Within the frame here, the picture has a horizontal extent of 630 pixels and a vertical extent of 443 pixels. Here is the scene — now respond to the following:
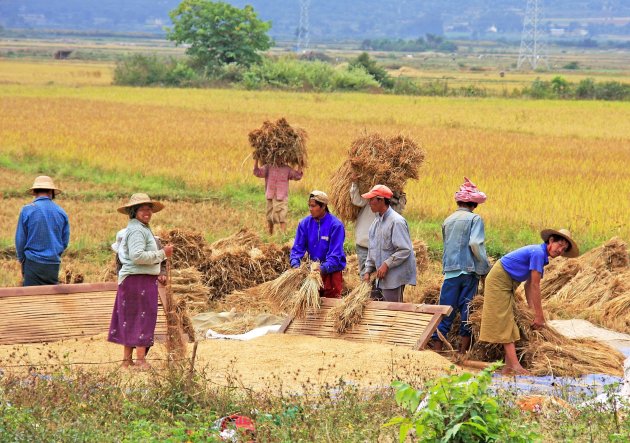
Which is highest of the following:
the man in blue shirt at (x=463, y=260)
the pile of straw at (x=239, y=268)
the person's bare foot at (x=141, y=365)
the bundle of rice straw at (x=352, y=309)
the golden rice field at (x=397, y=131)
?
the man in blue shirt at (x=463, y=260)

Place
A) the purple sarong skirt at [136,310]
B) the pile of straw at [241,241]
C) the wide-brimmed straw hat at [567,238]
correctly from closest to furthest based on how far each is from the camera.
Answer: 1. the purple sarong skirt at [136,310]
2. the wide-brimmed straw hat at [567,238]
3. the pile of straw at [241,241]

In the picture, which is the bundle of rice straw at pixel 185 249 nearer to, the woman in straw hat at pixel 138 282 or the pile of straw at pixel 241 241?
the pile of straw at pixel 241 241

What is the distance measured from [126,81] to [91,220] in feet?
140

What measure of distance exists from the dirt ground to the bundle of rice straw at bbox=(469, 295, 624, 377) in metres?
0.65

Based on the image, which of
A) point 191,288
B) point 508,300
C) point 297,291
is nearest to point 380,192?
point 297,291

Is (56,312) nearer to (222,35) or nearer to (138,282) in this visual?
(138,282)

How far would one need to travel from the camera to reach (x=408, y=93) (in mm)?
53219

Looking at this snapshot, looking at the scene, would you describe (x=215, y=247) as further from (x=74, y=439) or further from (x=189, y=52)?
(x=189, y=52)

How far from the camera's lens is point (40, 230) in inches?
357

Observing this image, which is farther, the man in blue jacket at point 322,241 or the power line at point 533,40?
the power line at point 533,40

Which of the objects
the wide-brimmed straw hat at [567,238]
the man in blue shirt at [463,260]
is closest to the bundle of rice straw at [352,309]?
the man in blue shirt at [463,260]

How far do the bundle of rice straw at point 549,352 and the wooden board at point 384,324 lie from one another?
46 cm

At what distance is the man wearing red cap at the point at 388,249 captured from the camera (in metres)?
8.73

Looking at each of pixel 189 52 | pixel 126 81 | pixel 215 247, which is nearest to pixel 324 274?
pixel 215 247
